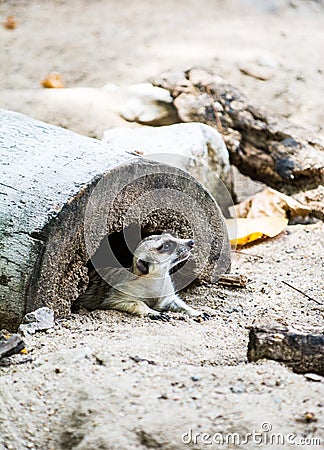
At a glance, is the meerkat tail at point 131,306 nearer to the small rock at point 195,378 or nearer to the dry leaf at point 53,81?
the small rock at point 195,378

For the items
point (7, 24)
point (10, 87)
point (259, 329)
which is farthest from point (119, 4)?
point (259, 329)

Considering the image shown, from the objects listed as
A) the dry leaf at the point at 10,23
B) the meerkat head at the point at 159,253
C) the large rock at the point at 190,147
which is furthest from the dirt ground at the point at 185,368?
the dry leaf at the point at 10,23

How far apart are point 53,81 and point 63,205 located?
11.2 ft

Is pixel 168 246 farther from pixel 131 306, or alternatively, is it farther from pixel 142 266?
pixel 131 306

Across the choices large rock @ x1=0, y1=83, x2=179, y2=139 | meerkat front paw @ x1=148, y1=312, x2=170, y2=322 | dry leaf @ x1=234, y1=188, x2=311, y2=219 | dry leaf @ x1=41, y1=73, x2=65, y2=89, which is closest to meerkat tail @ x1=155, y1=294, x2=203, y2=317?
meerkat front paw @ x1=148, y1=312, x2=170, y2=322

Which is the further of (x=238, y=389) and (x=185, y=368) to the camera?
(x=185, y=368)

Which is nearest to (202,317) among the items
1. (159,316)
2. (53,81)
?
(159,316)

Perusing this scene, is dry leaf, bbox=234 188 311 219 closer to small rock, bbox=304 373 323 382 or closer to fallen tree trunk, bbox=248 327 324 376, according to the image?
fallen tree trunk, bbox=248 327 324 376

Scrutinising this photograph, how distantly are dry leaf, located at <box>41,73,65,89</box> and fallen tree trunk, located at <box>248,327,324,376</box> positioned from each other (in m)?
3.97

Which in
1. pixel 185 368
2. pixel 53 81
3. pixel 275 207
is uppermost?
pixel 185 368

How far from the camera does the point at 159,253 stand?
3.11m

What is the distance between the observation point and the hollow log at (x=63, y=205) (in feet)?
8.14

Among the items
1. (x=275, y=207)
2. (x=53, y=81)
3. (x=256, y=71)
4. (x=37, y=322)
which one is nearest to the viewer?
(x=37, y=322)

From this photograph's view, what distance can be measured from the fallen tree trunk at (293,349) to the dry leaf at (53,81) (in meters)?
3.97
